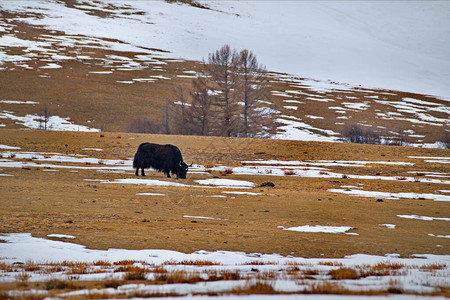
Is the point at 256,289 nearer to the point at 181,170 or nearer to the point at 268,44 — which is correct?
the point at 181,170

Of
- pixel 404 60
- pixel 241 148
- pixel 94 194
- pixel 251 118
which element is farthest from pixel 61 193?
pixel 404 60

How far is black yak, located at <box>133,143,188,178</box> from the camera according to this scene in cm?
2695

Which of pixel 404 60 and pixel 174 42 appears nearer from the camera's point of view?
pixel 174 42

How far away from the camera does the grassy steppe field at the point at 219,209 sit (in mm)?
12828

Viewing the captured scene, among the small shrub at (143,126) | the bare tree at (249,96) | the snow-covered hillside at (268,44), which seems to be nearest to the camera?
the bare tree at (249,96)

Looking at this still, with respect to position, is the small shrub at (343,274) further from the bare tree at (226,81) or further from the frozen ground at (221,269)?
the bare tree at (226,81)

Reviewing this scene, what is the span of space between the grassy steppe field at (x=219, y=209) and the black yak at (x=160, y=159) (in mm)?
789

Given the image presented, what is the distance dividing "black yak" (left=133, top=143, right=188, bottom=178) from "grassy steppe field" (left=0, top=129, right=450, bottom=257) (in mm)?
789

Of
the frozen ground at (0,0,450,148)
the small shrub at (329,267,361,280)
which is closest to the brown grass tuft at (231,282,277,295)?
the small shrub at (329,267,361,280)

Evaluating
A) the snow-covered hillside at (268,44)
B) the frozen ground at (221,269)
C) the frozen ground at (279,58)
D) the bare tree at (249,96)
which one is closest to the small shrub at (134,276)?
the frozen ground at (221,269)

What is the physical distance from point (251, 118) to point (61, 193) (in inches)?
1754

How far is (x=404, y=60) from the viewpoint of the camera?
180m

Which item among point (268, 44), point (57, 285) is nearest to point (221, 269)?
point (57, 285)

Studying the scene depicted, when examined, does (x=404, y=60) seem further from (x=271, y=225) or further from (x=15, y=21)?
(x=271, y=225)
